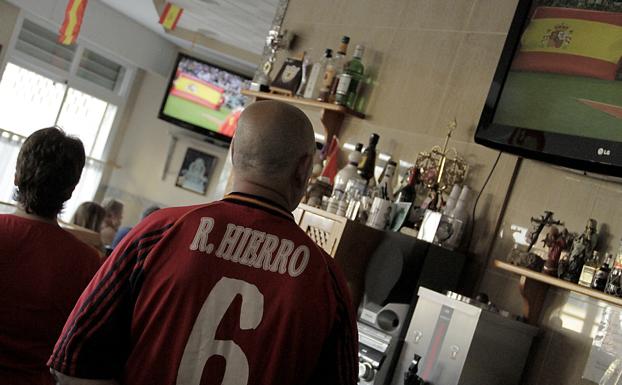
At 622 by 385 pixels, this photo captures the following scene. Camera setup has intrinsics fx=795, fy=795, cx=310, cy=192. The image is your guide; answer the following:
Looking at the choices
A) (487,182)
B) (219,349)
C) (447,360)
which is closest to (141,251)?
(219,349)

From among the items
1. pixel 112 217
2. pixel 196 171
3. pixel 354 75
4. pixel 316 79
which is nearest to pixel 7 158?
pixel 196 171

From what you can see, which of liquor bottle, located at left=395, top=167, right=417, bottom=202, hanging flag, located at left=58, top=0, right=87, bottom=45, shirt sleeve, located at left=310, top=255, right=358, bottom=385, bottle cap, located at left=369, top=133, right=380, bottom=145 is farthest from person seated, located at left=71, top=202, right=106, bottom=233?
shirt sleeve, located at left=310, top=255, right=358, bottom=385

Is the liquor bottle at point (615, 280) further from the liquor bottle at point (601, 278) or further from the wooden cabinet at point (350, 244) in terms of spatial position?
the wooden cabinet at point (350, 244)

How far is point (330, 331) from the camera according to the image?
160cm

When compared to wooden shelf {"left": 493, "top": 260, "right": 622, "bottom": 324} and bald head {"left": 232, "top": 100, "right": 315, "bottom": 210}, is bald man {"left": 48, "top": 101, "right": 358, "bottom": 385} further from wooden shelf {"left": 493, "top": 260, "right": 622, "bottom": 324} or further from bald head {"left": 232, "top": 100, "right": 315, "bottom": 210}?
wooden shelf {"left": 493, "top": 260, "right": 622, "bottom": 324}

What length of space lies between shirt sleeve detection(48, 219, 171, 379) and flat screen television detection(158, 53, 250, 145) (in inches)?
294

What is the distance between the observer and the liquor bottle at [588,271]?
8.15ft

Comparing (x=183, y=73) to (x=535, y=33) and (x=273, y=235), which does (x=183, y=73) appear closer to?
(x=535, y=33)

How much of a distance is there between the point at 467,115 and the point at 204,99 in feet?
20.4

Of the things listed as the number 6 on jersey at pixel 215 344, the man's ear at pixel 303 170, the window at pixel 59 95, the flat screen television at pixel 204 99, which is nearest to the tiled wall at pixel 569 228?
the man's ear at pixel 303 170

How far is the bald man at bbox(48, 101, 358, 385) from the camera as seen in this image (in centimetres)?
152

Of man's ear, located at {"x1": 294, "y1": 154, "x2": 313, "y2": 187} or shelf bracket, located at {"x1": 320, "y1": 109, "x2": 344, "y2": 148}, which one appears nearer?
man's ear, located at {"x1": 294, "y1": 154, "x2": 313, "y2": 187}

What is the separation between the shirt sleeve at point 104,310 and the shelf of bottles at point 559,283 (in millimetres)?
1405

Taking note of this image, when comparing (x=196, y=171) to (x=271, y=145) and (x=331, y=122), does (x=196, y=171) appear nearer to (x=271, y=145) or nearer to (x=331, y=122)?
(x=331, y=122)
